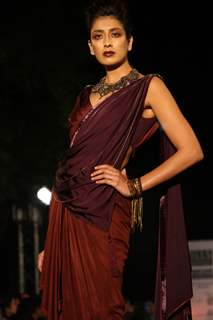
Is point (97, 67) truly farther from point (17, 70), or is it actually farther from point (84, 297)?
point (84, 297)

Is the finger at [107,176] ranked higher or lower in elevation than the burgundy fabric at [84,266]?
higher

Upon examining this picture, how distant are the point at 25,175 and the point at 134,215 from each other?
36.4 ft

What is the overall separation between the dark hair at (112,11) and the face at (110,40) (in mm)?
18

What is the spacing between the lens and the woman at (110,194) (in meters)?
4.11

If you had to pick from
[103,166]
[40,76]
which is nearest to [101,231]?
[103,166]

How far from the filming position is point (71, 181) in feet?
13.7

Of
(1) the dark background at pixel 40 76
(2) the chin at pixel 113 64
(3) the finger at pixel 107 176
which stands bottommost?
(3) the finger at pixel 107 176

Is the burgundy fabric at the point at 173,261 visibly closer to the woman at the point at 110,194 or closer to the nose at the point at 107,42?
the woman at the point at 110,194

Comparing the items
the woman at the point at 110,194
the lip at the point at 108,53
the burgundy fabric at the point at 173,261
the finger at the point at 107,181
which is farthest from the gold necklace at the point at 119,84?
the finger at the point at 107,181

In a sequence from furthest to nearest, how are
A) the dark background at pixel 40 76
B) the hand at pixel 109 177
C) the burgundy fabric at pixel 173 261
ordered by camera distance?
1. the dark background at pixel 40 76
2. the burgundy fabric at pixel 173 261
3. the hand at pixel 109 177

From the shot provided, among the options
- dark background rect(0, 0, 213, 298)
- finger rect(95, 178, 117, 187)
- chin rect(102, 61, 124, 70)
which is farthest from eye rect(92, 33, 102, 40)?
dark background rect(0, 0, 213, 298)

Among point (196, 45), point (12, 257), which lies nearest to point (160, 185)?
point (196, 45)

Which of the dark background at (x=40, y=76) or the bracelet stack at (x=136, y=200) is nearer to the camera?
the bracelet stack at (x=136, y=200)

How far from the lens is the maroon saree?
13.5ft
